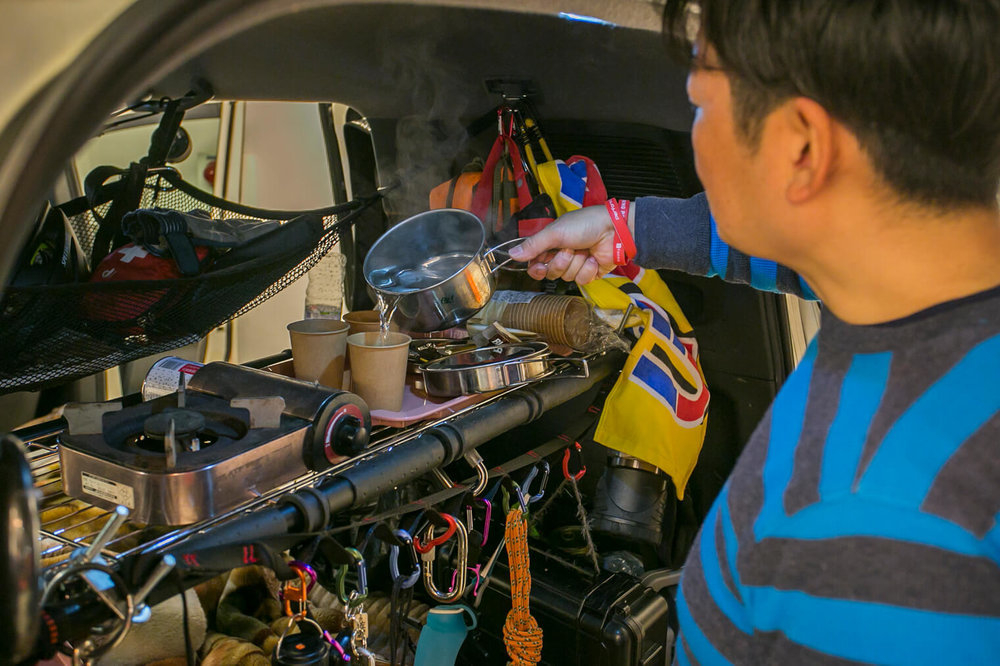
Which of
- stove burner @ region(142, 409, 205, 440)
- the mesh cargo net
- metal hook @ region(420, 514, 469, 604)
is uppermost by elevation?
the mesh cargo net

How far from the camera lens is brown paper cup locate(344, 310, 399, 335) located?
1458mm

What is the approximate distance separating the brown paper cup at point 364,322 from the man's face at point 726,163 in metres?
0.78

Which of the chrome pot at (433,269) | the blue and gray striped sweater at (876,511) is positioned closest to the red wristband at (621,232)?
the chrome pot at (433,269)

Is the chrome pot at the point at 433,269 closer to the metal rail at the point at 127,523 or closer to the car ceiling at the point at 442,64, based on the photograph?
the metal rail at the point at 127,523

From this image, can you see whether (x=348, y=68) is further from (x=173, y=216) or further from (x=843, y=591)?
(x=843, y=591)

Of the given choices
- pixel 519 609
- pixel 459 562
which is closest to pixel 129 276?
pixel 459 562

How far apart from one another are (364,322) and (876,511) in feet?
3.55

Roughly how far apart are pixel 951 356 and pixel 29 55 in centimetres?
66

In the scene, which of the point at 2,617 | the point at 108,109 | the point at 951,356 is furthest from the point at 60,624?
the point at 951,356

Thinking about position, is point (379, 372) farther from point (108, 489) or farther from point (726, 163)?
point (726, 163)

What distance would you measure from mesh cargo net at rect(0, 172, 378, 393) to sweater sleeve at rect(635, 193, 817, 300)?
2.06ft

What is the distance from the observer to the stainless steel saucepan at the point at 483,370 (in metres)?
1.32

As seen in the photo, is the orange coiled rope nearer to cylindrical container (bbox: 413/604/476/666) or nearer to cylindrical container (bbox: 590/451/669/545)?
cylindrical container (bbox: 413/604/476/666)

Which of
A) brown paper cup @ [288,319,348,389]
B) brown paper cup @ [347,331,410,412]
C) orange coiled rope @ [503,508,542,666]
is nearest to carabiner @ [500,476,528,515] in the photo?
orange coiled rope @ [503,508,542,666]
